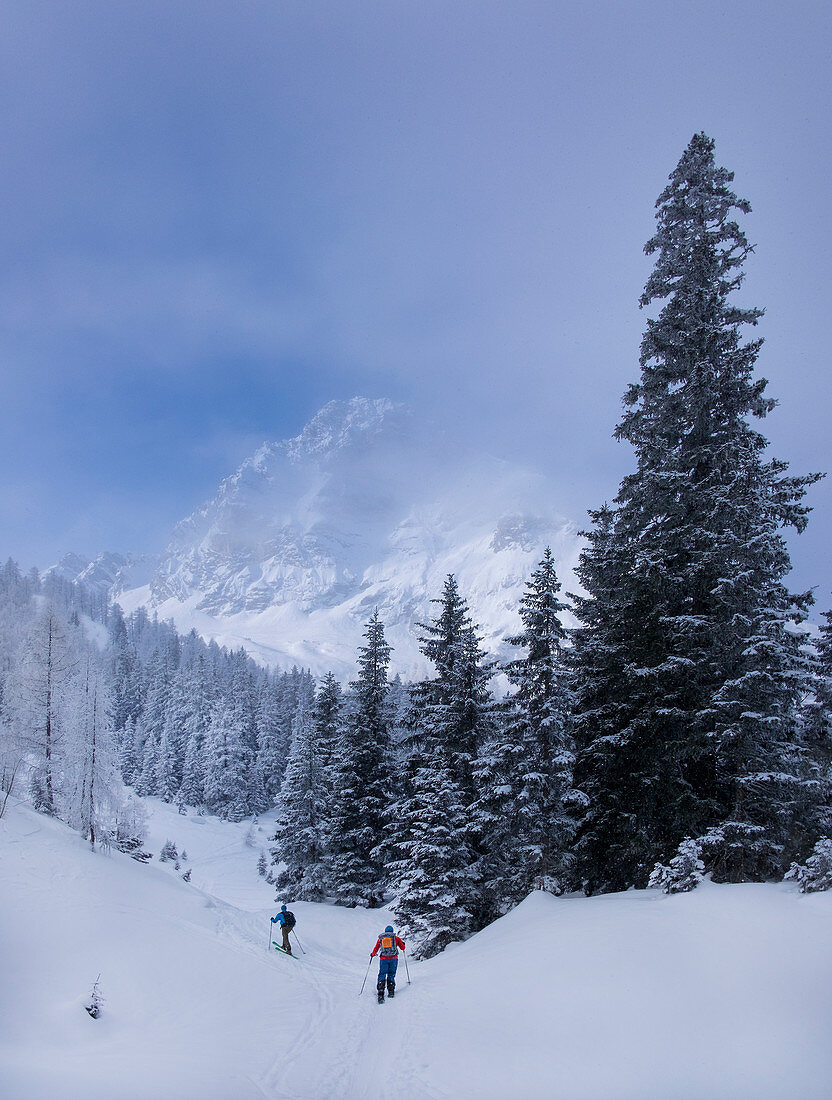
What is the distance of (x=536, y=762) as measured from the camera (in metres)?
14.2

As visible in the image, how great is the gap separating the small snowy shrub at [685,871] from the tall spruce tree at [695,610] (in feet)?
1.39

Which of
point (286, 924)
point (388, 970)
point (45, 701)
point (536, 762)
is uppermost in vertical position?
point (45, 701)

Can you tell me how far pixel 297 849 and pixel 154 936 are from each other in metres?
14.3

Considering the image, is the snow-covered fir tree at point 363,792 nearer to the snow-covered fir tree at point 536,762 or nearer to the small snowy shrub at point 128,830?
the small snowy shrub at point 128,830

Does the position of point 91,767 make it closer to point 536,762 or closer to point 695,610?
point 536,762

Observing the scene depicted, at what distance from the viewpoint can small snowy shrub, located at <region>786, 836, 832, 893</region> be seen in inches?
320

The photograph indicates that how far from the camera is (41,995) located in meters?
10.4

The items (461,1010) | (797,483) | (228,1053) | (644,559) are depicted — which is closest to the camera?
(228,1053)

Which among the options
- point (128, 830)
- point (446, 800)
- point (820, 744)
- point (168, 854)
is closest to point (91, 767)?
point (128, 830)

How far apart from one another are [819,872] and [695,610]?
5.70m

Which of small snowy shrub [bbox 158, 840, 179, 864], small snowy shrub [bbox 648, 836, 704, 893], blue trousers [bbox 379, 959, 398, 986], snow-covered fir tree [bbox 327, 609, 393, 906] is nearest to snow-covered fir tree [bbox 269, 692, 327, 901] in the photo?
snow-covered fir tree [bbox 327, 609, 393, 906]

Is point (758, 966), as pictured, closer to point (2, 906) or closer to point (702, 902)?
point (702, 902)

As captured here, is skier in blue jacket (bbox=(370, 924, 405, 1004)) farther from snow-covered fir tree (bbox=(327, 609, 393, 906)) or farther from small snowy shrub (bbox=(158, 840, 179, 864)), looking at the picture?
small snowy shrub (bbox=(158, 840, 179, 864))

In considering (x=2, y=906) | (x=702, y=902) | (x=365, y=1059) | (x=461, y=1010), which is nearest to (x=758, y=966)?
(x=702, y=902)
